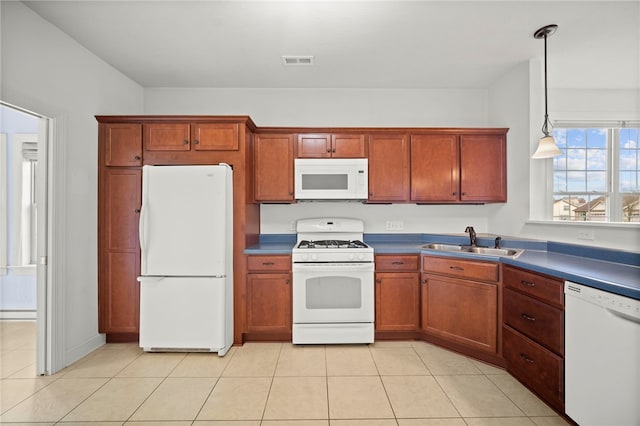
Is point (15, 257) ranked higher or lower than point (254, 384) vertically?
higher

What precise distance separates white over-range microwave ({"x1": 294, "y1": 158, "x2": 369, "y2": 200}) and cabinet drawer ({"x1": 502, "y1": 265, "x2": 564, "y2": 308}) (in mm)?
1484

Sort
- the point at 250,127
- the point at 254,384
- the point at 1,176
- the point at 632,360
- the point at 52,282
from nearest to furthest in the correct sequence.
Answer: the point at 632,360 < the point at 254,384 < the point at 52,282 < the point at 250,127 < the point at 1,176

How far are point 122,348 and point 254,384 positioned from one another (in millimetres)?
1497

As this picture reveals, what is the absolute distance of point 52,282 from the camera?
7.67ft

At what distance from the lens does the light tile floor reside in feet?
6.02

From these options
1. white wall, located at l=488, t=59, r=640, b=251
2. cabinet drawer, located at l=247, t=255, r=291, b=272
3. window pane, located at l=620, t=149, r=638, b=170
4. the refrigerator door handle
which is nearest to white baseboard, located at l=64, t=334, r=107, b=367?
the refrigerator door handle

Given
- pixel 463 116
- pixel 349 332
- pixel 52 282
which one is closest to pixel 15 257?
pixel 52 282

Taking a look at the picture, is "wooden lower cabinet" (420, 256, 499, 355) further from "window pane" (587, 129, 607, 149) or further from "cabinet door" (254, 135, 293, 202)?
"window pane" (587, 129, 607, 149)

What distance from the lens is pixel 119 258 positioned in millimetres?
2820

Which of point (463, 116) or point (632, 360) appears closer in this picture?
point (632, 360)

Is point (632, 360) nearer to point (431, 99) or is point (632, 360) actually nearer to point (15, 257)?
point (431, 99)

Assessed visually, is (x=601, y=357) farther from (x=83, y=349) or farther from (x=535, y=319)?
(x=83, y=349)

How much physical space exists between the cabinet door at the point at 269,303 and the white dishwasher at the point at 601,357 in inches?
82.3

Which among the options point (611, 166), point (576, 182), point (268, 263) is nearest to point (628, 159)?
point (611, 166)
